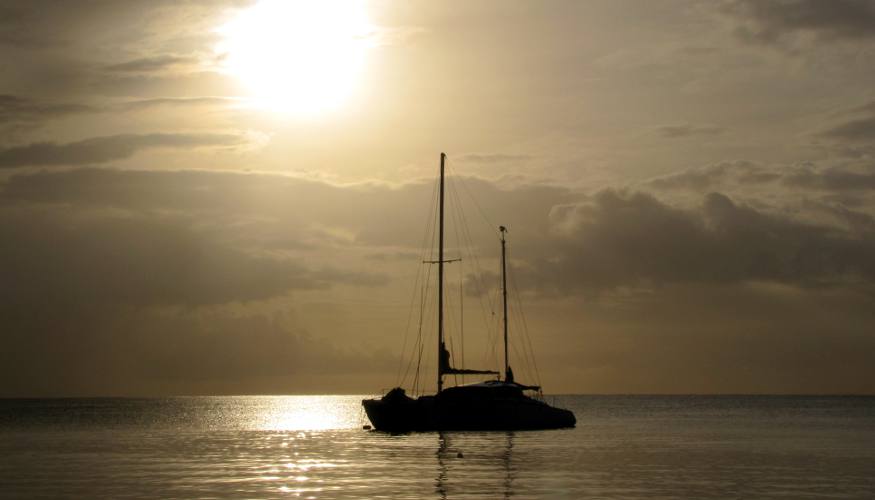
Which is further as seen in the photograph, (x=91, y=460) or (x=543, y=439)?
(x=543, y=439)

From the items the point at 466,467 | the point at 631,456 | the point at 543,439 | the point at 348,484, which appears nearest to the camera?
the point at 348,484

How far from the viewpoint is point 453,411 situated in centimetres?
7856

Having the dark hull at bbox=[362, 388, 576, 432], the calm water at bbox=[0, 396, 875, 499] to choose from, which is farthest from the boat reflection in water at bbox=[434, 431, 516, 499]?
the dark hull at bbox=[362, 388, 576, 432]

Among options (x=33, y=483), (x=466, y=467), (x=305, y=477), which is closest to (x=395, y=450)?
(x=466, y=467)

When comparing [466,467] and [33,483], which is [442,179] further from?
[33,483]

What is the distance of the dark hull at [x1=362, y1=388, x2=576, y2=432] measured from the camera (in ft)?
257

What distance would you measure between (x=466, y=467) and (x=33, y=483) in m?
20.9

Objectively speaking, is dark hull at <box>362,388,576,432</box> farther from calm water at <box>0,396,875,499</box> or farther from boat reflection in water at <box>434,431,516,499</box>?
boat reflection in water at <box>434,431,516,499</box>

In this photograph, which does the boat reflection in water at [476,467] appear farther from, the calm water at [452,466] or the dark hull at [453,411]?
the dark hull at [453,411]

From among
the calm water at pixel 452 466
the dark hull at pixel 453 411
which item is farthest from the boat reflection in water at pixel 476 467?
the dark hull at pixel 453 411

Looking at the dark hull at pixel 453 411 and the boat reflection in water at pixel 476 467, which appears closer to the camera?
the boat reflection in water at pixel 476 467

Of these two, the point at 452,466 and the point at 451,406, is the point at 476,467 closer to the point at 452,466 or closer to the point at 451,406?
the point at 452,466

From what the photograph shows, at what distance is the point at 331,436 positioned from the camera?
295 feet

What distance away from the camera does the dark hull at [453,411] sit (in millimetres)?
78312
